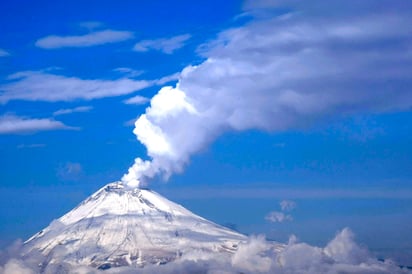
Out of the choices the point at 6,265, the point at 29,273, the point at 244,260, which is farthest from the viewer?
the point at 244,260

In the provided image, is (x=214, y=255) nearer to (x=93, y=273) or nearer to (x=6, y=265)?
(x=93, y=273)

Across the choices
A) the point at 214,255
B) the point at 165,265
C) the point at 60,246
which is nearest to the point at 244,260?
the point at 214,255

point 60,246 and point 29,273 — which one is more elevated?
point 60,246

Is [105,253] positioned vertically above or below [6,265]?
above

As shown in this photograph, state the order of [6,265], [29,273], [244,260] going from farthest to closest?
[244,260], [29,273], [6,265]

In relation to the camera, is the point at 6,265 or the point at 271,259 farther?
the point at 271,259

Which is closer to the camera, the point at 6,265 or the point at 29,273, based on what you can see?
the point at 6,265

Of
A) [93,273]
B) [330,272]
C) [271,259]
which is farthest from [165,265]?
[330,272]

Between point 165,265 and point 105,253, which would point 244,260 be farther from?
point 105,253
